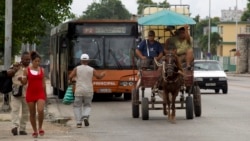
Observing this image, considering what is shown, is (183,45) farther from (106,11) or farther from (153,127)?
(106,11)

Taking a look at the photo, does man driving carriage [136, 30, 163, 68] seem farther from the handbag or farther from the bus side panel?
the bus side panel

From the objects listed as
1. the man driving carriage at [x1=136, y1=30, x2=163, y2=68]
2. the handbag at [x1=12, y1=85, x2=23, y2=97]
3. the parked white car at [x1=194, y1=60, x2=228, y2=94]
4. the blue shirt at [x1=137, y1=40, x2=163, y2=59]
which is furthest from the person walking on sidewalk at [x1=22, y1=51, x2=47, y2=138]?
the parked white car at [x1=194, y1=60, x2=228, y2=94]

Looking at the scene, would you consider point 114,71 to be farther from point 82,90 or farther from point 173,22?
point 82,90

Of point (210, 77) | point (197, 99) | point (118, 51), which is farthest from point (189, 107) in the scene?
point (210, 77)

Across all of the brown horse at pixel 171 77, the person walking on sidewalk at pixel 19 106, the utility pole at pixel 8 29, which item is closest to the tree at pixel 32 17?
the utility pole at pixel 8 29

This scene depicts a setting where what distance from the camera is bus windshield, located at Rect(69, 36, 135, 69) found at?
1185 inches

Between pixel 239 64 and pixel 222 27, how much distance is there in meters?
36.8

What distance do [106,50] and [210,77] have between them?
28.1 ft

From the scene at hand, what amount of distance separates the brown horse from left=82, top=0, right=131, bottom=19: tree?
103 meters

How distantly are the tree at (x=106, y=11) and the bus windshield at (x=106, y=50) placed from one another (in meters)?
92.3

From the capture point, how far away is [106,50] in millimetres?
30344

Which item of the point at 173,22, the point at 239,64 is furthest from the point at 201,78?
the point at 239,64

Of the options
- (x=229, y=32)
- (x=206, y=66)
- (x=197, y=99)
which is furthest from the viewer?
(x=229, y=32)

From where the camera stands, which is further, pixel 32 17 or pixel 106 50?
pixel 106 50
